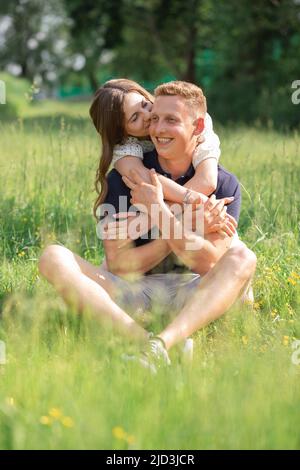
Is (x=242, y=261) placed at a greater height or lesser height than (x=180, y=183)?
lesser

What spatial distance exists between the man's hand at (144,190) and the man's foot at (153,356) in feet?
2.40

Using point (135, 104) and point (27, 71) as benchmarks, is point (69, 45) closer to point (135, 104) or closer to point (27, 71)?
point (27, 71)

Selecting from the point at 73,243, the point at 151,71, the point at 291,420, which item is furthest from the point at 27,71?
the point at 291,420

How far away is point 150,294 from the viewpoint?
3.92m

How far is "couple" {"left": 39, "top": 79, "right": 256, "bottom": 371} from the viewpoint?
3.65 meters

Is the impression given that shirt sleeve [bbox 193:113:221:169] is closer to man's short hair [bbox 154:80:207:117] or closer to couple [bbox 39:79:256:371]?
couple [bbox 39:79:256:371]

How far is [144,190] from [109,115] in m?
0.48

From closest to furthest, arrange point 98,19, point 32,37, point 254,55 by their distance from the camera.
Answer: point 254,55 → point 98,19 → point 32,37

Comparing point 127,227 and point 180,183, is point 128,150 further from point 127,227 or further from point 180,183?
point 127,227

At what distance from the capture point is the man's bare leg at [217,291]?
3548mm

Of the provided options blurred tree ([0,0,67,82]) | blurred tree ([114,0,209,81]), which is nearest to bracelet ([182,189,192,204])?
blurred tree ([114,0,209,81])

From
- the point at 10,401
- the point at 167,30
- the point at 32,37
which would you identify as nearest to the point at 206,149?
the point at 10,401

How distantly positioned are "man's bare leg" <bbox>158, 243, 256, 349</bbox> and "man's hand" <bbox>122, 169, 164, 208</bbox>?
447 millimetres

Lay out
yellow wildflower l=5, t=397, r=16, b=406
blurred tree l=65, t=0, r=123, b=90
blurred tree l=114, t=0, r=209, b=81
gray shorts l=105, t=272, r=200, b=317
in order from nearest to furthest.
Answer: yellow wildflower l=5, t=397, r=16, b=406 < gray shorts l=105, t=272, r=200, b=317 < blurred tree l=114, t=0, r=209, b=81 < blurred tree l=65, t=0, r=123, b=90
